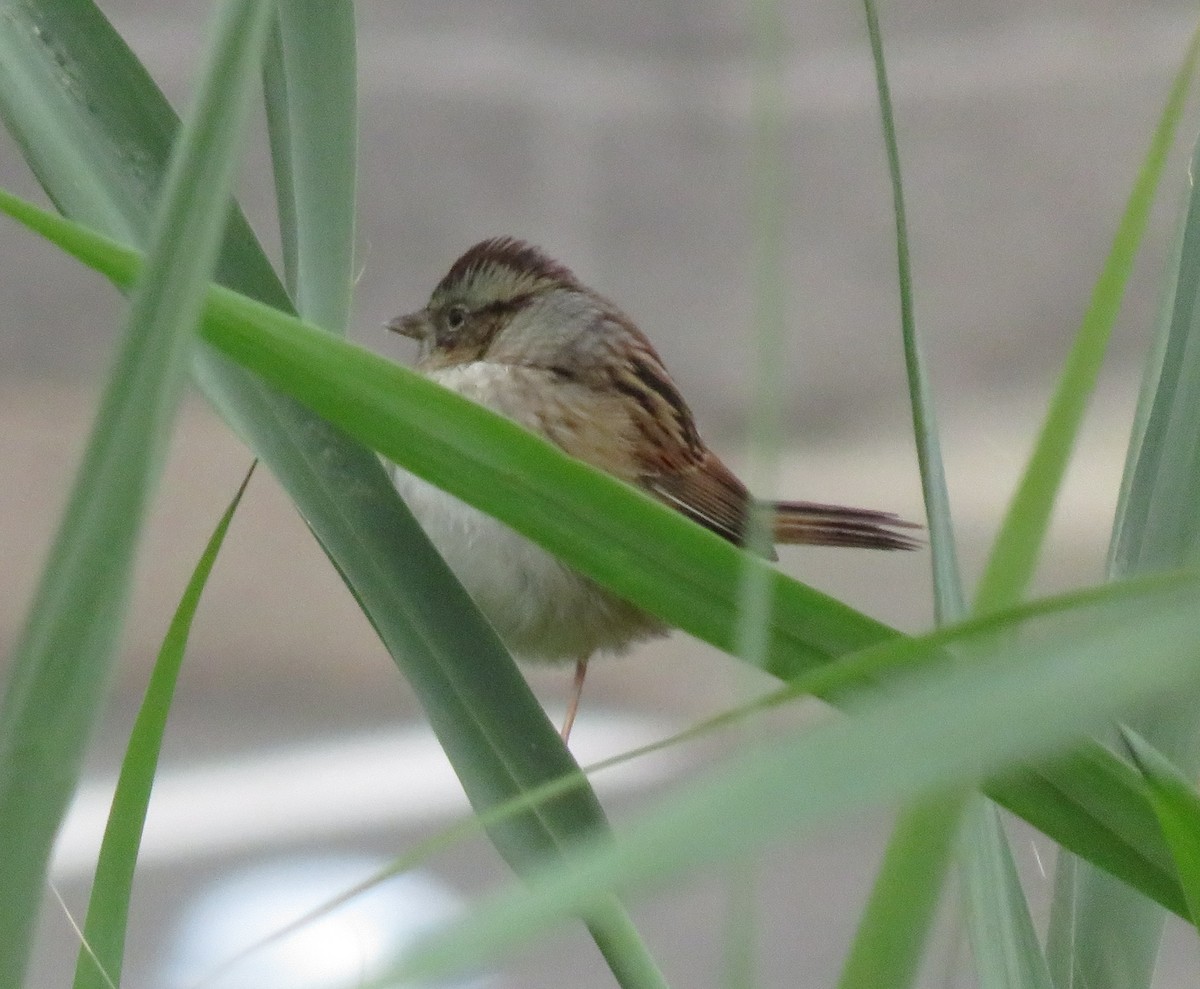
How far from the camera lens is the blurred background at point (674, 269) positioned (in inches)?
83.0

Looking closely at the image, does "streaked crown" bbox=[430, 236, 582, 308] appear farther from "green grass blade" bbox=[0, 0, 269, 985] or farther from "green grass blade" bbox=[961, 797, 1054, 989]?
"green grass blade" bbox=[0, 0, 269, 985]

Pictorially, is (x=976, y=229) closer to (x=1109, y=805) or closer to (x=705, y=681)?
(x=705, y=681)

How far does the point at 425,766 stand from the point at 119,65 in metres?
1.69

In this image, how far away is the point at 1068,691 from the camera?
21 cm

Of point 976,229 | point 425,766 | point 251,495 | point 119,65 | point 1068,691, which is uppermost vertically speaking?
point 976,229

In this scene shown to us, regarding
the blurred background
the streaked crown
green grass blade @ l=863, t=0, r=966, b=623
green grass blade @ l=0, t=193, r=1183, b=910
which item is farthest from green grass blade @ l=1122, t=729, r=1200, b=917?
the blurred background

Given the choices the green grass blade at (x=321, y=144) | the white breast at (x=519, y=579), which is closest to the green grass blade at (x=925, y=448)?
the green grass blade at (x=321, y=144)

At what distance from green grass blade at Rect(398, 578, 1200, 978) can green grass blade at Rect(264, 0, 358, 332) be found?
0.94 feet

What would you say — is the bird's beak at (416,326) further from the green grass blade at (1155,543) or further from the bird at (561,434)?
the green grass blade at (1155,543)

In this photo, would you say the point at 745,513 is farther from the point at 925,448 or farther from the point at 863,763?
the point at 863,763

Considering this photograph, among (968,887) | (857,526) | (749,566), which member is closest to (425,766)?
(857,526)

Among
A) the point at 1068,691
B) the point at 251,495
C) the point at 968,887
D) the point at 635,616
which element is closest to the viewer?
the point at 1068,691

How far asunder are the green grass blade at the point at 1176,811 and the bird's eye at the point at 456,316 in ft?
2.65

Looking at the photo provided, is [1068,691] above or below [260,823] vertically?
below
